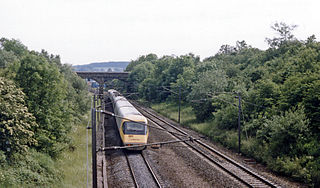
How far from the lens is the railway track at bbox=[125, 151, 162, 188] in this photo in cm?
1638

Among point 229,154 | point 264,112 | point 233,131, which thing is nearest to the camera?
point 229,154

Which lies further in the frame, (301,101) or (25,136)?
(301,101)

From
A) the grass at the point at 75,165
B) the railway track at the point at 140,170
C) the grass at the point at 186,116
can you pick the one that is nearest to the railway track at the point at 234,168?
the railway track at the point at 140,170

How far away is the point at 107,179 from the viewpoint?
57.8 ft

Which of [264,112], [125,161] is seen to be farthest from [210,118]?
[125,161]

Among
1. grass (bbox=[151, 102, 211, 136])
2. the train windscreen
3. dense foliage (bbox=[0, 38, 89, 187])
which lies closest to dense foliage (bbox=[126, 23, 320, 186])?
grass (bbox=[151, 102, 211, 136])

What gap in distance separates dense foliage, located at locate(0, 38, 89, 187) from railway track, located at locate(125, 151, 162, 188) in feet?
16.5

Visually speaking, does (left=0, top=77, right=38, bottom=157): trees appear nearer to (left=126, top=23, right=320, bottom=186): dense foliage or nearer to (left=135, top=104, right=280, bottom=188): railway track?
(left=135, top=104, right=280, bottom=188): railway track

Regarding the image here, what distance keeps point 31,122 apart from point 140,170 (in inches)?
294

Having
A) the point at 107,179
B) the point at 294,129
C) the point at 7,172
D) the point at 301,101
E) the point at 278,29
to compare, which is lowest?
the point at 107,179

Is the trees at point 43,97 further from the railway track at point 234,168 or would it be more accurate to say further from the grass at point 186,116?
the grass at point 186,116

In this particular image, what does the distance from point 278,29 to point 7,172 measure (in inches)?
1881

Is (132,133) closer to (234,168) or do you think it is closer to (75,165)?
(75,165)

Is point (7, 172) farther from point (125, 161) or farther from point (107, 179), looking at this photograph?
point (125, 161)
